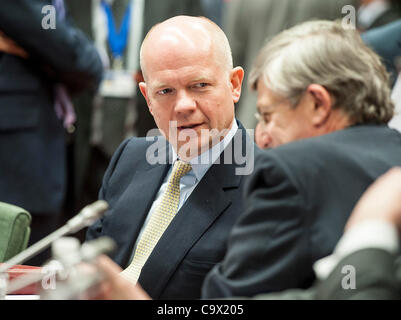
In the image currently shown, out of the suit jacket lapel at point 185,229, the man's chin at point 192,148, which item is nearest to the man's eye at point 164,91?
the man's chin at point 192,148

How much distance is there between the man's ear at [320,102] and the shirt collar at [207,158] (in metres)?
0.45

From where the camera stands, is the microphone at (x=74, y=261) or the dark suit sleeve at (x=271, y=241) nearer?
the microphone at (x=74, y=261)

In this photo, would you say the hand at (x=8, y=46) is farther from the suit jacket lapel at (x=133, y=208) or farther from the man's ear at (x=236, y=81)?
the man's ear at (x=236, y=81)

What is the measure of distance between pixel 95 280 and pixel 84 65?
2.25 metres

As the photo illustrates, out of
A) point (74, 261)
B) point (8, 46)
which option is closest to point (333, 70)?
point (74, 261)

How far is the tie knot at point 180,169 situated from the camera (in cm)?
190

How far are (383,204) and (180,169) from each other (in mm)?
884

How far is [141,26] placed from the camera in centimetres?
384

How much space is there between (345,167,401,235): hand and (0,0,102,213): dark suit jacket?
2.15 m

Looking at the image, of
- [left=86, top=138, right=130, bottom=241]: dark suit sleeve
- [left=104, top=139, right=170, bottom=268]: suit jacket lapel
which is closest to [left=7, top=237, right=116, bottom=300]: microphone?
[left=104, top=139, right=170, bottom=268]: suit jacket lapel

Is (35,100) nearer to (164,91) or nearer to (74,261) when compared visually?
(164,91)

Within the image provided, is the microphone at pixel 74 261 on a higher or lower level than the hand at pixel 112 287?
higher

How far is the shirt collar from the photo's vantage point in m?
1.87

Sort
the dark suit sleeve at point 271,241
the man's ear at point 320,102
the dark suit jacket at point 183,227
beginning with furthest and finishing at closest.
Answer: the dark suit jacket at point 183,227, the man's ear at point 320,102, the dark suit sleeve at point 271,241
